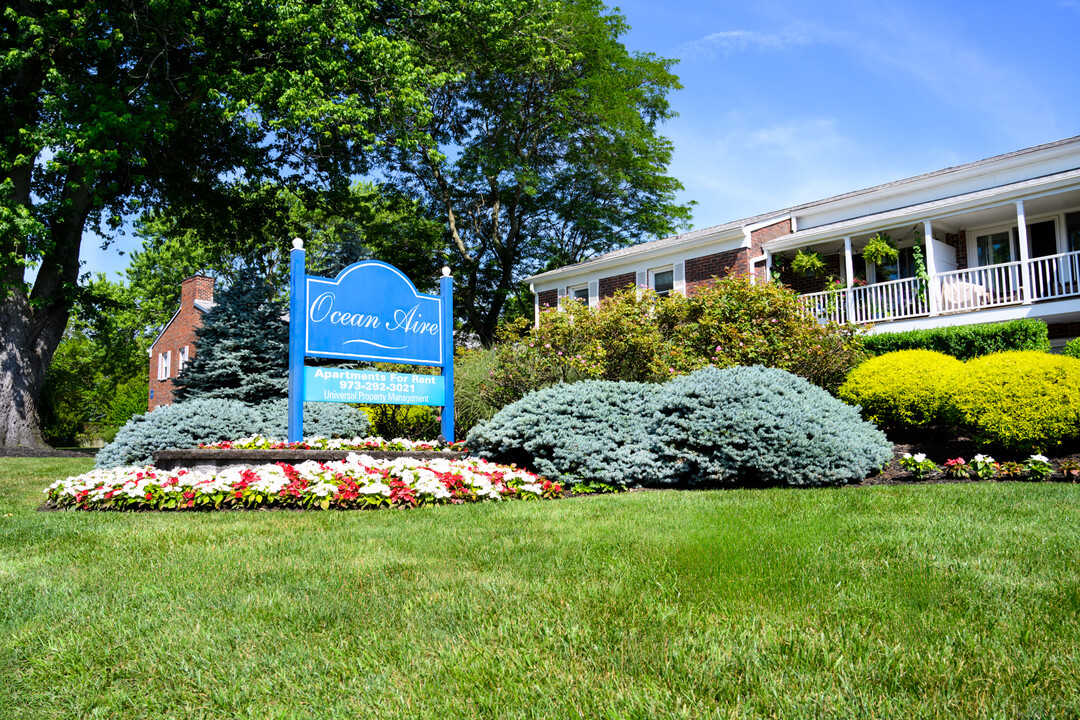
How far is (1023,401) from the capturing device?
8656 millimetres

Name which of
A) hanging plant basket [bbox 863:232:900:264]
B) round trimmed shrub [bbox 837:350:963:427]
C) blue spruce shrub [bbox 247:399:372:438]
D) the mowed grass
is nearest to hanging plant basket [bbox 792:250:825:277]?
hanging plant basket [bbox 863:232:900:264]

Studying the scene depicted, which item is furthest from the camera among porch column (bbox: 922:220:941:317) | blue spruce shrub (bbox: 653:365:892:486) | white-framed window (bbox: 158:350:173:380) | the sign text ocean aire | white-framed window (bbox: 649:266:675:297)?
white-framed window (bbox: 158:350:173:380)

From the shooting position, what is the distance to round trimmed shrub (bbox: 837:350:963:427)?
988cm

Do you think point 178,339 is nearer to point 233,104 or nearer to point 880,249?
point 233,104

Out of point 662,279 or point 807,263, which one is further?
point 662,279

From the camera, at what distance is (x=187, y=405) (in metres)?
10.4

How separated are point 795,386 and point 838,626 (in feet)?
20.3

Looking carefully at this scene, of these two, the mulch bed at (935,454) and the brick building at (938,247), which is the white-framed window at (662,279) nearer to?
the brick building at (938,247)

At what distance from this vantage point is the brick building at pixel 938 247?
1479 centimetres

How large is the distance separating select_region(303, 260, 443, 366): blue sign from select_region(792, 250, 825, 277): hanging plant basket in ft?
36.4

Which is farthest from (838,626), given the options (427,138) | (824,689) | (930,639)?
(427,138)

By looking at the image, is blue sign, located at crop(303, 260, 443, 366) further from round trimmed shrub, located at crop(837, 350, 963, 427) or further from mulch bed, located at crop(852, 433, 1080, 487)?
round trimmed shrub, located at crop(837, 350, 963, 427)

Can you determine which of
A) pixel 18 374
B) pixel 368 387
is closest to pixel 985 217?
pixel 368 387

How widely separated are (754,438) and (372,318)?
17.3 feet
